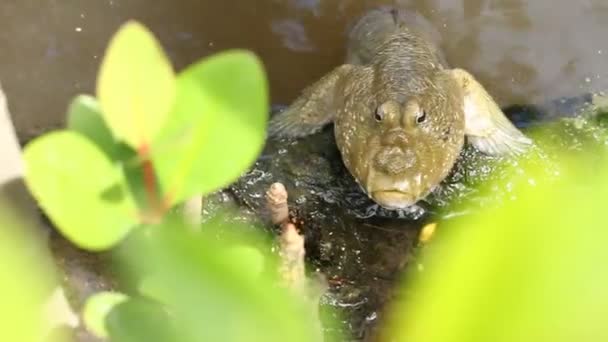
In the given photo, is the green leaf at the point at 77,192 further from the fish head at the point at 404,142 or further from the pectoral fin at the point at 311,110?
the pectoral fin at the point at 311,110

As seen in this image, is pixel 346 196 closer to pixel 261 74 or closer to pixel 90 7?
pixel 90 7

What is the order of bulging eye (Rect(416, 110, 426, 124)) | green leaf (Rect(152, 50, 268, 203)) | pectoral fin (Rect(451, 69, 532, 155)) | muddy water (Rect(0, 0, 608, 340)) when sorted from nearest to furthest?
green leaf (Rect(152, 50, 268, 203)) < bulging eye (Rect(416, 110, 426, 124)) < pectoral fin (Rect(451, 69, 532, 155)) < muddy water (Rect(0, 0, 608, 340))

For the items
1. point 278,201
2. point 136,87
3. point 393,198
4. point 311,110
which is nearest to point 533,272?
point 136,87

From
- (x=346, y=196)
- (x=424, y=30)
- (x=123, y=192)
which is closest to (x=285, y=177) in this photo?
(x=346, y=196)

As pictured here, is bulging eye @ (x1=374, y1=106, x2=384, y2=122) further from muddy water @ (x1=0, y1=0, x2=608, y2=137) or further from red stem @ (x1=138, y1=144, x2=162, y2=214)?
red stem @ (x1=138, y1=144, x2=162, y2=214)

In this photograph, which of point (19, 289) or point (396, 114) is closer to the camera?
point (19, 289)

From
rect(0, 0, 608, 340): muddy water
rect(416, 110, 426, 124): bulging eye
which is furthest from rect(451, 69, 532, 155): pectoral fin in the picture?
rect(416, 110, 426, 124): bulging eye

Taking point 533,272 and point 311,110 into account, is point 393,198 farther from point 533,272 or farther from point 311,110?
point 533,272

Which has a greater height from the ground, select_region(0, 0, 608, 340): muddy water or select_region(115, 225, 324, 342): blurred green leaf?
select_region(115, 225, 324, 342): blurred green leaf
